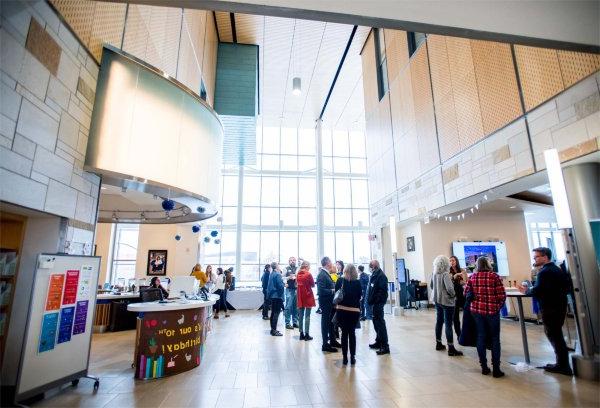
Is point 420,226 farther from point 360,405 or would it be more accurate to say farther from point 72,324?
point 72,324

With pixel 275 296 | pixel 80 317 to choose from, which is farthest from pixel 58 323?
pixel 275 296

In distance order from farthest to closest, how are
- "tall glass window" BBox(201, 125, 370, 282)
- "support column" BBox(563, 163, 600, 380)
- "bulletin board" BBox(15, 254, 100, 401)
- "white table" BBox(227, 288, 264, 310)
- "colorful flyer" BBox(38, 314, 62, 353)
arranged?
"tall glass window" BBox(201, 125, 370, 282) → "white table" BBox(227, 288, 264, 310) → "support column" BBox(563, 163, 600, 380) → "colorful flyer" BBox(38, 314, 62, 353) → "bulletin board" BBox(15, 254, 100, 401)

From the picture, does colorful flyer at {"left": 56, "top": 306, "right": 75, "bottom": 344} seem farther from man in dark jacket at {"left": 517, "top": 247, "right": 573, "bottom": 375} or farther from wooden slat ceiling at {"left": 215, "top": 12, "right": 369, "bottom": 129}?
wooden slat ceiling at {"left": 215, "top": 12, "right": 369, "bottom": 129}

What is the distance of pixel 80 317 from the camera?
11.5 ft

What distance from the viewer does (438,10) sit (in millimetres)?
2701

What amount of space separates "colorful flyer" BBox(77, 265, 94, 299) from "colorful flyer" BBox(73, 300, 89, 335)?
0.07m

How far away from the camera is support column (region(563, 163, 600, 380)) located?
362 centimetres

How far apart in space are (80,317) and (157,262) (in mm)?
8592

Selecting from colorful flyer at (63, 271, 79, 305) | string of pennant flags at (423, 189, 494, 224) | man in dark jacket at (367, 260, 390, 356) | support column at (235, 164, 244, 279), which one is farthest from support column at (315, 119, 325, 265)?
colorful flyer at (63, 271, 79, 305)

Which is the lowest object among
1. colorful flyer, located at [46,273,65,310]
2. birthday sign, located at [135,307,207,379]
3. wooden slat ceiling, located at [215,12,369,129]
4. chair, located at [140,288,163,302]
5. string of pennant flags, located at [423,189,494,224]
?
birthday sign, located at [135,307,207,379]

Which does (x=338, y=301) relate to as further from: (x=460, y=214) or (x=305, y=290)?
(x=460, y=214)

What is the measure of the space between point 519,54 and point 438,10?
12.7 ft

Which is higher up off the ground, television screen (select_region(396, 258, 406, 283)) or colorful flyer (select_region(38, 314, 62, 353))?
television screen (select_region(396, 258, 406, 283))

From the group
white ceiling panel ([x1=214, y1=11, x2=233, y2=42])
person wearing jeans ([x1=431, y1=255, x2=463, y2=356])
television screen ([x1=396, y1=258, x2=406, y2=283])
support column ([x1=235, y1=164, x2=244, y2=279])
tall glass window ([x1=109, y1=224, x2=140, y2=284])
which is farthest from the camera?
support column ([x1=235, y1=164, x2=244, y2=279])
